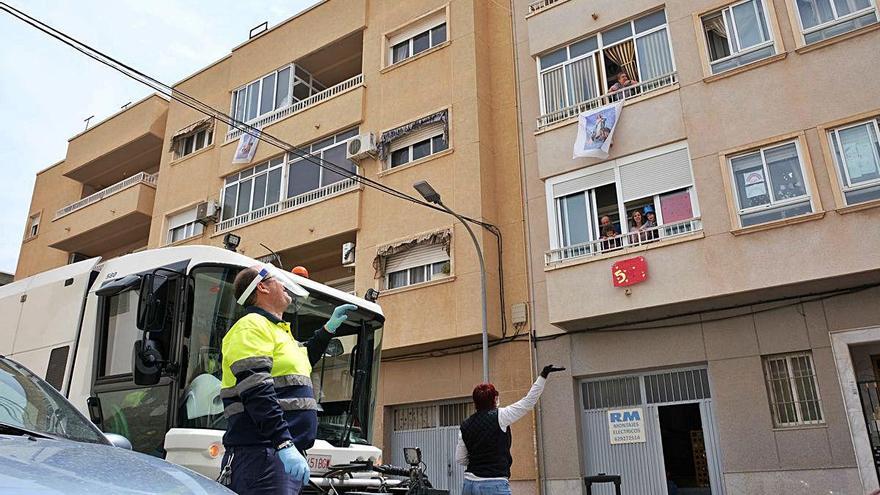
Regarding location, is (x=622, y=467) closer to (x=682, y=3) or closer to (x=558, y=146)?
(x=558, y=146)

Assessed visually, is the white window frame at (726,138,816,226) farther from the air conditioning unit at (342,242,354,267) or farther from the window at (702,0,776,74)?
the air conditioning unit at (342,242,354,267)

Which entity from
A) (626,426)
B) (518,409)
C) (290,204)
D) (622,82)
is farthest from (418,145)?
(518,409)

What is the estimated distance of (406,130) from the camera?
54.5ft

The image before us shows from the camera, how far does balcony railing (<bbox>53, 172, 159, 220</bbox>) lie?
23.9 m

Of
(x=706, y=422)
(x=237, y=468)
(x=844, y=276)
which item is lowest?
(x=237, y=468)

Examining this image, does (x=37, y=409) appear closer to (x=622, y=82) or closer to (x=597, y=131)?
(x=597, y=131)

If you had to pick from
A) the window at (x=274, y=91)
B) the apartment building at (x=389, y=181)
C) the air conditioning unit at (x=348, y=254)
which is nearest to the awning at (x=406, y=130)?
the apartment building at (x=389, y=181)

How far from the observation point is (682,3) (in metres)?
13.3

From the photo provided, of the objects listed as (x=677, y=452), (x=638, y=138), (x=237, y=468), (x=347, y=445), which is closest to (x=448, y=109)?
(x=638, y=138)

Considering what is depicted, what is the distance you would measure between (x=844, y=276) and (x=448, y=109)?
8.98 m

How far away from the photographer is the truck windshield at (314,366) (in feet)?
A: 17.2

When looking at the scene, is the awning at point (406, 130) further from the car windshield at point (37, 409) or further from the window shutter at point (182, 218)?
the car windshield at point (37, 409)

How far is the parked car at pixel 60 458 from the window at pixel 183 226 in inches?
705

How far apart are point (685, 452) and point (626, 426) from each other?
3.56ft
